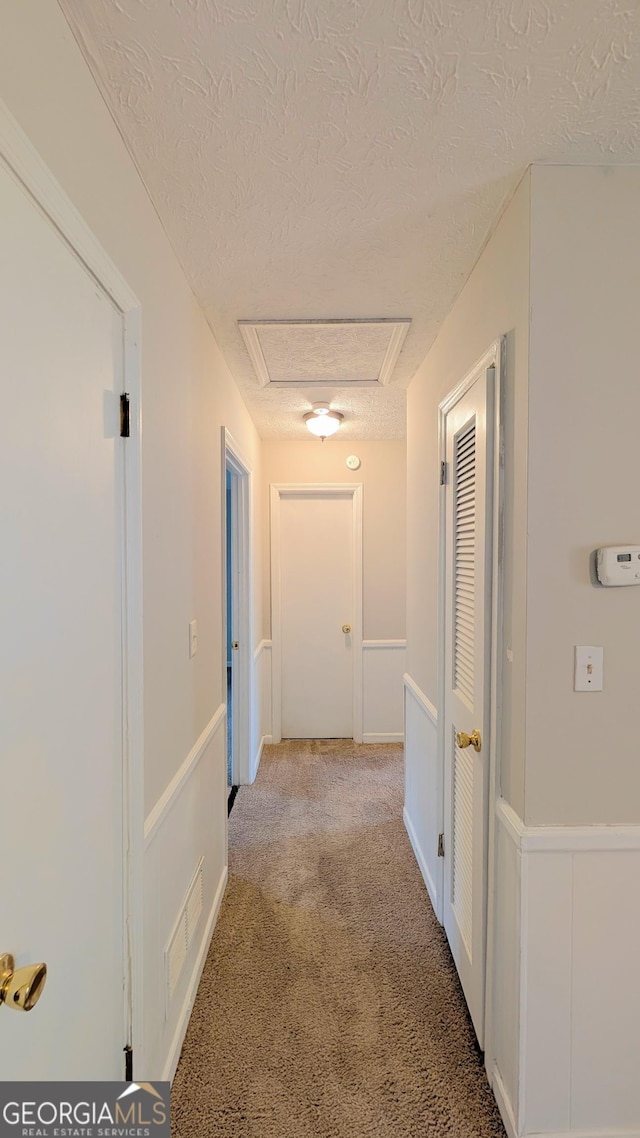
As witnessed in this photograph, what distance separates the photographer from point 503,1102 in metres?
1.26

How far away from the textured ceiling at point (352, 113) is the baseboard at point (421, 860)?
237 centimetres

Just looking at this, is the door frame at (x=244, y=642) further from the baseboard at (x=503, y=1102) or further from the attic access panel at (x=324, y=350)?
the baseboard at (x=503, y=1102)

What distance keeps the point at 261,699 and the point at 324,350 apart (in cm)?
258

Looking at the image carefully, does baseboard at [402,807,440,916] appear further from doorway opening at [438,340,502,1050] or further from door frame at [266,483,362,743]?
door frame at [266,483,362,743]

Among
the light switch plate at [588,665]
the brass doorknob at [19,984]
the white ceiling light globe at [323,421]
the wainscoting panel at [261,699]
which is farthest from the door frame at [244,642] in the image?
the brass doorknob at [19,984]

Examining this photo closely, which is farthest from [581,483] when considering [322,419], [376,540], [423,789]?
[376,540]

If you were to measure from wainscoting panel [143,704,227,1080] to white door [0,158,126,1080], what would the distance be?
161mm

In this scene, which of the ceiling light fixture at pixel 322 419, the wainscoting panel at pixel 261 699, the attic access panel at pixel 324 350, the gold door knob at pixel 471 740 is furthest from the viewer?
the wainscoting panel at pixel 261 699

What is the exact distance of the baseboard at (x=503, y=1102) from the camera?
1.20 m

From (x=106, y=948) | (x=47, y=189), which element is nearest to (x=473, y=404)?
(x=47, y=189)

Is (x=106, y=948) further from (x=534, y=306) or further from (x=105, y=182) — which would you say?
(x=534, y=306)

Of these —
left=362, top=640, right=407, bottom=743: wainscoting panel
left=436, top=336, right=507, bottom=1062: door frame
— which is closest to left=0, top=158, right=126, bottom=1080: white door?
left=436, top=336, right=507, bottom=1062: door frame

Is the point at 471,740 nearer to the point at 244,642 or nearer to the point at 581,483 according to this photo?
the point at 581,483

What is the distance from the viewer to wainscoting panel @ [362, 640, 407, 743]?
3.94 m
